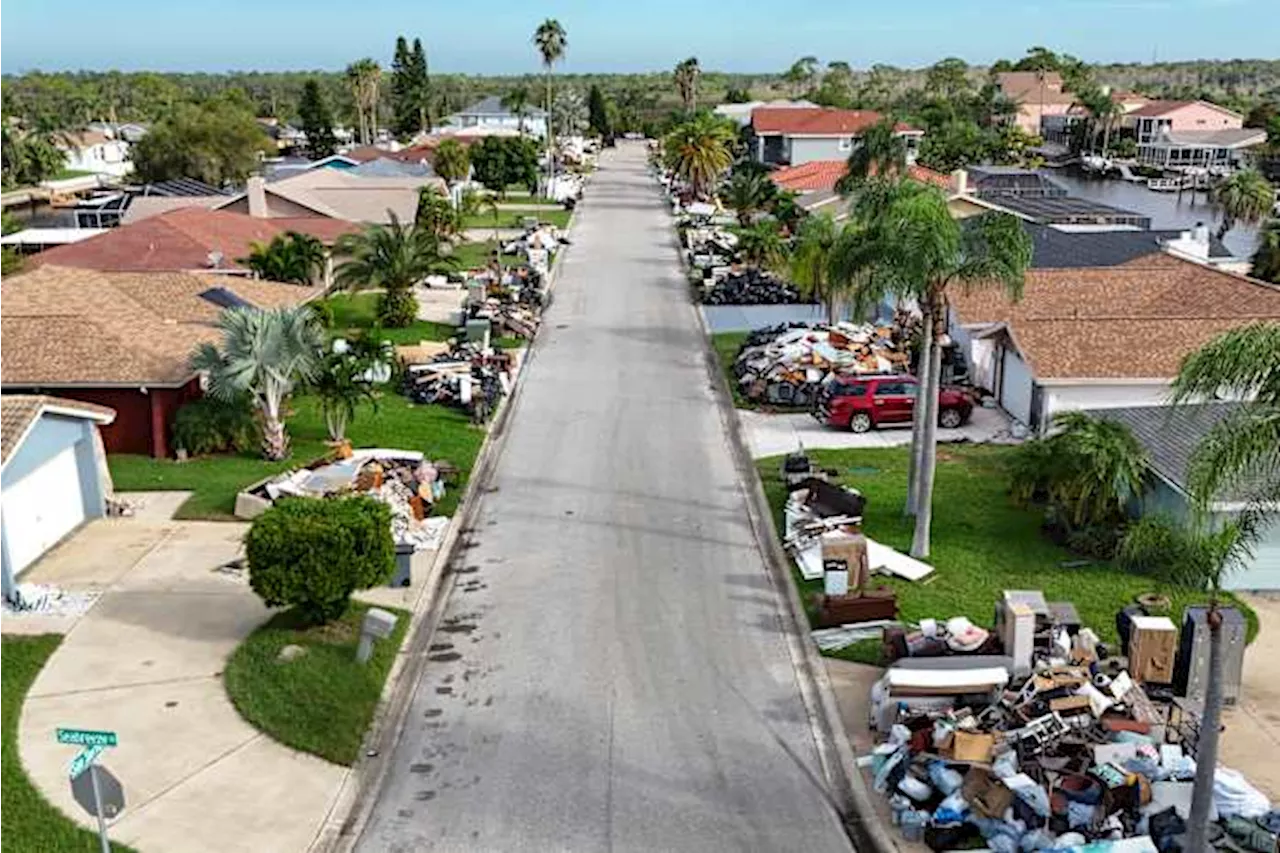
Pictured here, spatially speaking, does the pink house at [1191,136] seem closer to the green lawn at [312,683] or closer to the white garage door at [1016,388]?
the white garage door at [1016,388]

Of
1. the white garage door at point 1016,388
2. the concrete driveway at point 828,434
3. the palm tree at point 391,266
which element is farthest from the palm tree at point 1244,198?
the palm tree at point 391,266

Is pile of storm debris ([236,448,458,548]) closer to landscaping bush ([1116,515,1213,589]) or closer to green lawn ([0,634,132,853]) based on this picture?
green lawn ([0,634,132,853])

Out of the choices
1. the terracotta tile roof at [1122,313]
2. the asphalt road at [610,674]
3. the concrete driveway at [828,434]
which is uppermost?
the terracotta tile roof at [1122,313]

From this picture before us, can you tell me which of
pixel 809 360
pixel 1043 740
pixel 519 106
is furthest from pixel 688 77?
pixel 1043 740

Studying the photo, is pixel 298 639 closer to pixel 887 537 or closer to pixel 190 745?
pixel 190 745

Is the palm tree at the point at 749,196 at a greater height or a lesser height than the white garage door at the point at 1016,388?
greater

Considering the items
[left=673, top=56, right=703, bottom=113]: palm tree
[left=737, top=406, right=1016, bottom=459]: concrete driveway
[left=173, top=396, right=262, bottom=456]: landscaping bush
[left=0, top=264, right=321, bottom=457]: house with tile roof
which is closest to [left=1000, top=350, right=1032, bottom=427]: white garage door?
[left=737, top=406, right=1016, bottom=459]: concrete driveway

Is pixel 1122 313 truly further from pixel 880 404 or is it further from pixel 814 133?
pixel 814 133

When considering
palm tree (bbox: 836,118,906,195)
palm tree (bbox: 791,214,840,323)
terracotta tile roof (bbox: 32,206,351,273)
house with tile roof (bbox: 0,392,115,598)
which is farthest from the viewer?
palm tree (bbox: 836,118,906,195)
